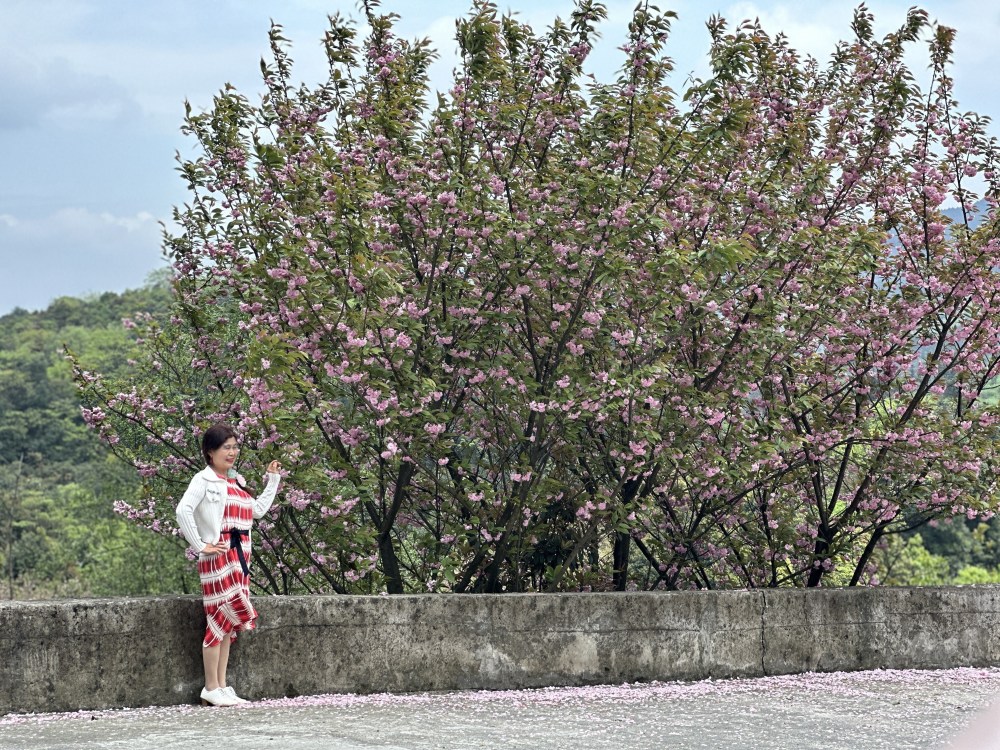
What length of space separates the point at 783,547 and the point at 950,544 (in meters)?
48.9

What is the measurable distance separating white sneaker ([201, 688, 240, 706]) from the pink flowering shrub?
4.97 ft

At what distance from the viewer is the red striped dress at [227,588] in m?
7.03

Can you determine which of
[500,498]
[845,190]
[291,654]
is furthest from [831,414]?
[291,654]

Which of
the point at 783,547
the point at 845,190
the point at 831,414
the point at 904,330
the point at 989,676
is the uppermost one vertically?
the point at 845,190

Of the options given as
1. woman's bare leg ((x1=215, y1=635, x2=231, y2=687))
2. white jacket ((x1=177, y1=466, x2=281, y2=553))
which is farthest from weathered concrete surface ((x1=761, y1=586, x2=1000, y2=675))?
white jacket ((x1=177, y1=466, x2=281, y2=553))

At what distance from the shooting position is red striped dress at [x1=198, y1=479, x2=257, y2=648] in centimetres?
703

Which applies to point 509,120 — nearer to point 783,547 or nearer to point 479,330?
point 479,330

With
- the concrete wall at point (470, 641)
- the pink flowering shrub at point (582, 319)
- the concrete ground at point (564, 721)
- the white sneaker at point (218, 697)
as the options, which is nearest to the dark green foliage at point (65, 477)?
the pink flowering shrub at point (582, 319)

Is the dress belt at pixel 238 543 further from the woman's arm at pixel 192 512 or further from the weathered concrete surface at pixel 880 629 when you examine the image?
the weathered concrete surface at pixel 880 629

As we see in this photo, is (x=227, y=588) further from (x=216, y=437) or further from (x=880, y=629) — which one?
(x=880, y=629)

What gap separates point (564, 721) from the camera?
22.0 feet

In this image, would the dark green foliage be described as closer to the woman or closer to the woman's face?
the woman

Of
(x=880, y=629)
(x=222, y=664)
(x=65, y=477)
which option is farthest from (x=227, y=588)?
(x=65, y=477)

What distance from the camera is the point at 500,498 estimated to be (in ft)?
28.0
